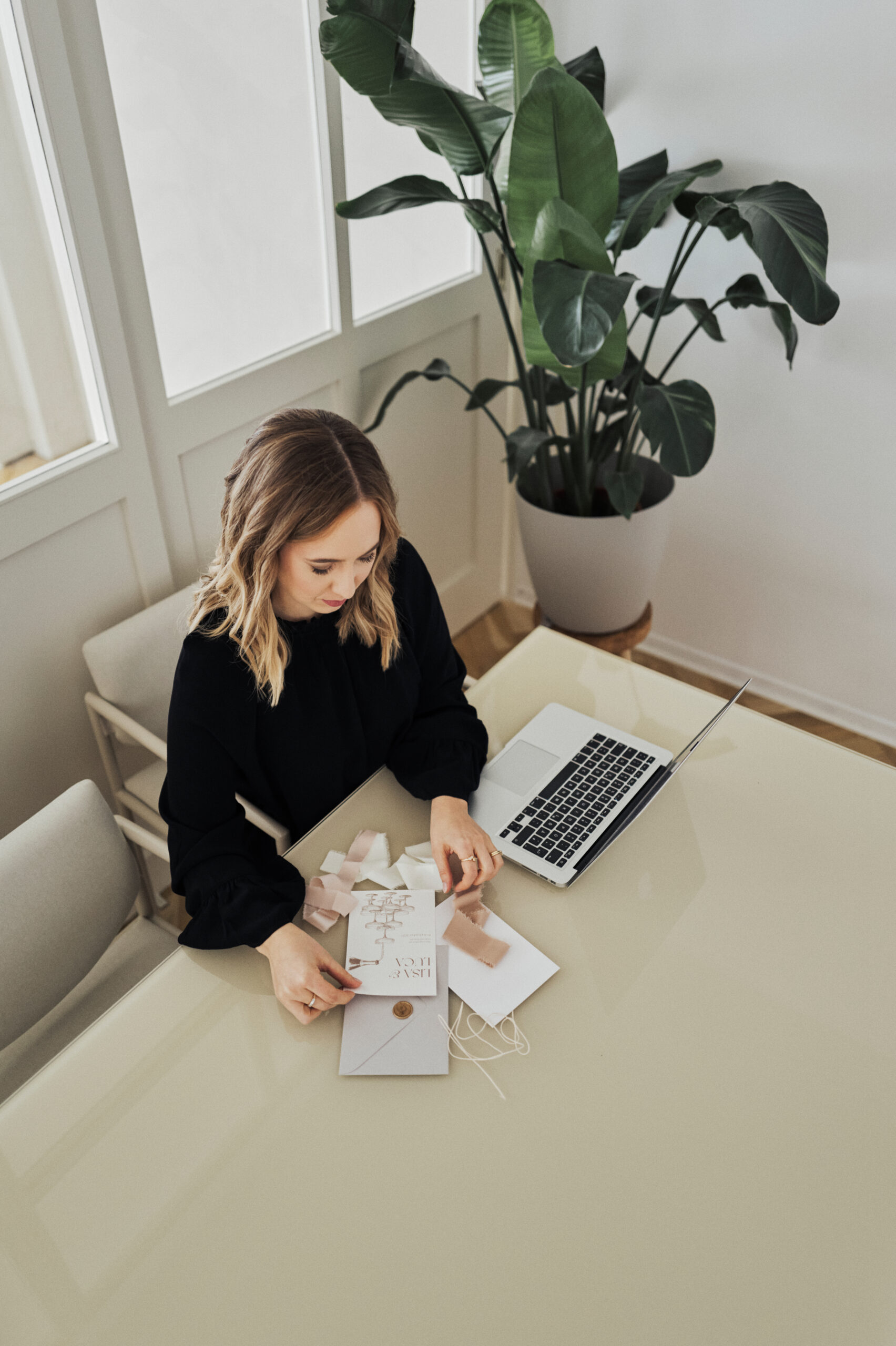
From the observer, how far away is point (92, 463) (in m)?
1.82

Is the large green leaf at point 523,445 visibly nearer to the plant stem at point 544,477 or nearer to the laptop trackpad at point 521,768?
the plant stem at point 544,477

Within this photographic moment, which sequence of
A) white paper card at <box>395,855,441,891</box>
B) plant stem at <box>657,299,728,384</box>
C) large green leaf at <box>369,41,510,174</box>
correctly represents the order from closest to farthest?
white paper card at <box>395,855,441,891</box> < large green leaf at <box>369,41,510,174</box> < plant stem at <box>657,299,728,384</box>

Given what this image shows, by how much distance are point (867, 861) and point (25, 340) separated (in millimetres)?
1650

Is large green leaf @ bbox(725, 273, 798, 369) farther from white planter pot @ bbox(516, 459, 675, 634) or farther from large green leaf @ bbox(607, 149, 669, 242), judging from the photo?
white planter pot @ bbox(516, 459, 675, 634)

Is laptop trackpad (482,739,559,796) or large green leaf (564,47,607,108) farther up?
large green leaf (564,47,607,108)

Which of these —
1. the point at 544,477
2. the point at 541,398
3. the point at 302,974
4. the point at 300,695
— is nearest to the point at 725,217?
the point at 541,398

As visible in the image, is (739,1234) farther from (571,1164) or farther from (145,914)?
(145,914)

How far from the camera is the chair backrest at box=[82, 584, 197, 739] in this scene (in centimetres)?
186

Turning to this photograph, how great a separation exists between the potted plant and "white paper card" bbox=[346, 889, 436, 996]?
0.99 m

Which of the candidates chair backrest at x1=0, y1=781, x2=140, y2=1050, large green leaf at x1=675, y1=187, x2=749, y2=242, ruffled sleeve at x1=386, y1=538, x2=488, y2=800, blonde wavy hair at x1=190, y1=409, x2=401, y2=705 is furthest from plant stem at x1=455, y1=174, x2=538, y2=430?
chair backrest at x1=0, y1=781, x2=140, y2=1050

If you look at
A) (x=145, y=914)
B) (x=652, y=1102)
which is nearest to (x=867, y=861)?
(x=652, y=1102)

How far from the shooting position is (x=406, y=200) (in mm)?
2031

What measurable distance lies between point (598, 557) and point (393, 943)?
1.42 metres

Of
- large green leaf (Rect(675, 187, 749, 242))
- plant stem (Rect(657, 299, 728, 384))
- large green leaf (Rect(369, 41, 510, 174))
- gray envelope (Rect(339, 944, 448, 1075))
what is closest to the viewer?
→ gray envelope (Rect(339, 944, 448, 1075))
